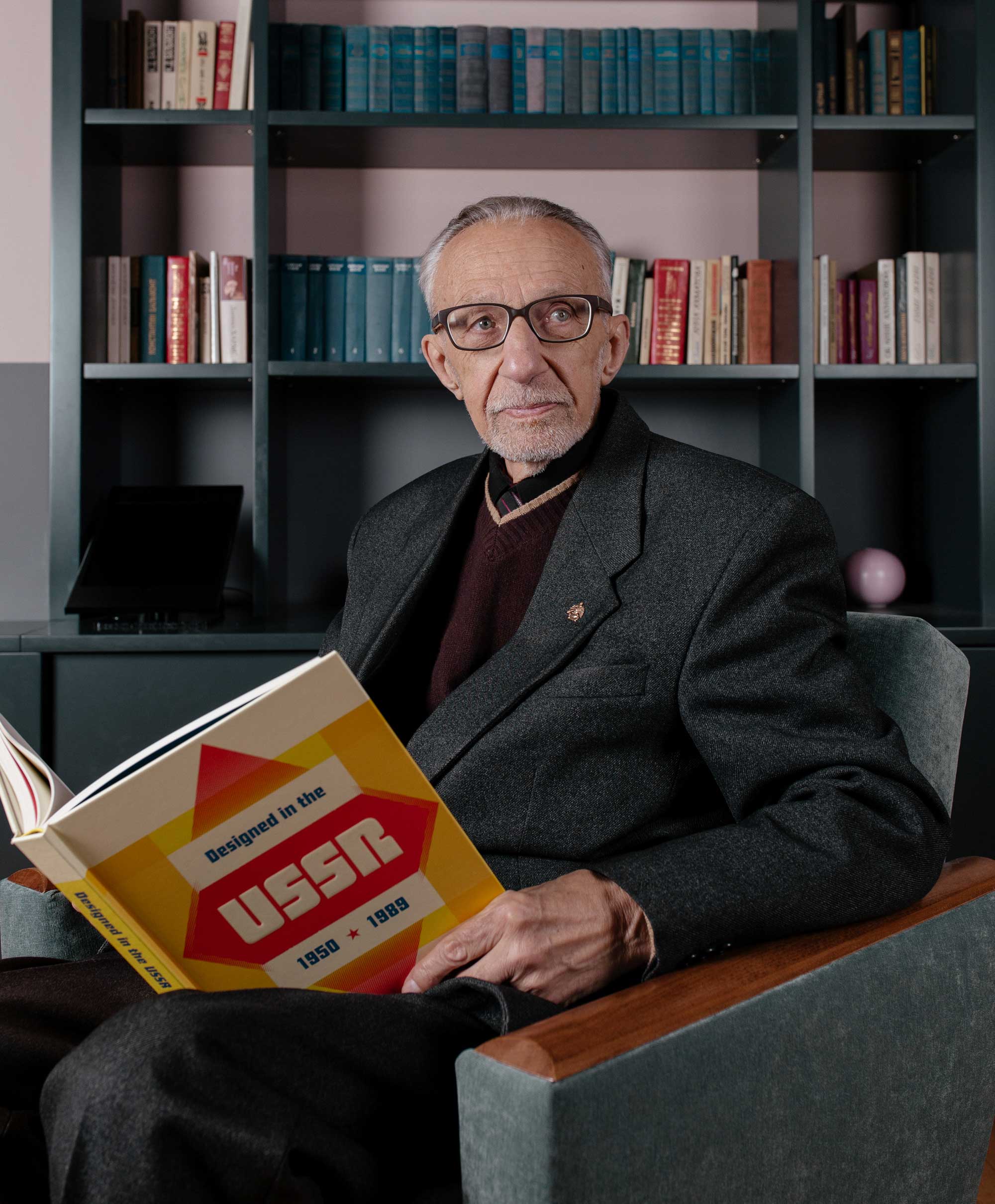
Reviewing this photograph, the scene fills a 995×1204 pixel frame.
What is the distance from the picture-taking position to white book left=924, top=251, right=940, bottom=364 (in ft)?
7.82

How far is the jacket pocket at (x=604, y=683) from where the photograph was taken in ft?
3.50

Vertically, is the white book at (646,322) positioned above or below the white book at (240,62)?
below

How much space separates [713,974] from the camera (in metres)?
0.80

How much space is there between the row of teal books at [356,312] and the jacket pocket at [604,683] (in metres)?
1.47

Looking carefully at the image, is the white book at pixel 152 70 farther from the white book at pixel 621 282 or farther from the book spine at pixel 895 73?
the book spine at pixel 895 73

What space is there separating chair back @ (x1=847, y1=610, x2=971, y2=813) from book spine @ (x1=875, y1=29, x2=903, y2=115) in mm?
1715

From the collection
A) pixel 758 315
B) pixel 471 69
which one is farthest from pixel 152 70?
pixel 758 315

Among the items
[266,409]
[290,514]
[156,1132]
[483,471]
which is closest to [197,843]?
[156,1132]

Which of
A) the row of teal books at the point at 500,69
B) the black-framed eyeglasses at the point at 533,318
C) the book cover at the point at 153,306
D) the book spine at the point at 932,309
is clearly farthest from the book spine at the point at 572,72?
the black-framed eyeglasses at the point at 533,318

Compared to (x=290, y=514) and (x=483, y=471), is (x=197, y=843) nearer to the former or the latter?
(x=483, y=471)

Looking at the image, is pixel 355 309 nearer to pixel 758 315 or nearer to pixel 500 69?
pixel 500 69

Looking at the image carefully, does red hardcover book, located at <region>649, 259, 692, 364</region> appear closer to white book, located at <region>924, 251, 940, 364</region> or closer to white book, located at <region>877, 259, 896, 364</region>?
white book, located at <region>877, 259, 896, 364</region>

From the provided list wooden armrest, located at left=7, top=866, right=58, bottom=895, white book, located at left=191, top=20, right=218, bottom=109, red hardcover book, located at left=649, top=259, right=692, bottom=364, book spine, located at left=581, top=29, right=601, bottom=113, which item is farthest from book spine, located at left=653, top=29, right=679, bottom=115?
wooden armrest, located at left=7, top=866, right=58, bottom=895

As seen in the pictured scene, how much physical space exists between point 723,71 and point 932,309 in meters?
0.70
